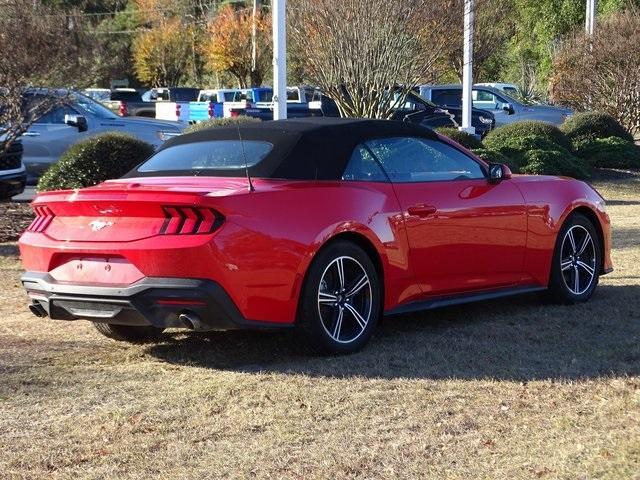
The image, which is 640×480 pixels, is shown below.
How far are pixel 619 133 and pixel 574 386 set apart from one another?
18.9 metres

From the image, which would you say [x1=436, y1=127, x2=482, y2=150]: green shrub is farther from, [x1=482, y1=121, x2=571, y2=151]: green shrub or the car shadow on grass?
the car shadow on grass

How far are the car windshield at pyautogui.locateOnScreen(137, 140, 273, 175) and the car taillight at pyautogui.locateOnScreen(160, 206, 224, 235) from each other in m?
0.82

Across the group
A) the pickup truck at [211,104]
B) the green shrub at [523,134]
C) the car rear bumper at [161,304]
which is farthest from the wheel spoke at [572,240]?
the pickup truck at [211,104]

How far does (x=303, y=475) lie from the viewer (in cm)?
449

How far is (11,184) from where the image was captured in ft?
43.1

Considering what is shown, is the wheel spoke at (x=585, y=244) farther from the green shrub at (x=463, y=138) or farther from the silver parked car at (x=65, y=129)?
the silver parked car at (x=65, y=129)

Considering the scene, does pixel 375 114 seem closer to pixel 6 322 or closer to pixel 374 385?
pixel 6 322

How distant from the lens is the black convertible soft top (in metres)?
6.63

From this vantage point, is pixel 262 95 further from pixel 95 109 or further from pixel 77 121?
pixel 77 121

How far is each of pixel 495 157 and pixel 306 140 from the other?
11018 mm

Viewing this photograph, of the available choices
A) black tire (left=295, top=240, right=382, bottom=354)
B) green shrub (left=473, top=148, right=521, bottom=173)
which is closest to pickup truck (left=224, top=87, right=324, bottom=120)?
green shrub (left=473, top=148, right=521, bottom=173)

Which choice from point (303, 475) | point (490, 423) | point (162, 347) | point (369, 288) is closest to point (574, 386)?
point (490, 423)

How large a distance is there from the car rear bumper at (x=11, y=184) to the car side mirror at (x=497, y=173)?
724cm

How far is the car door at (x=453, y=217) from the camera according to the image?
7.06m
